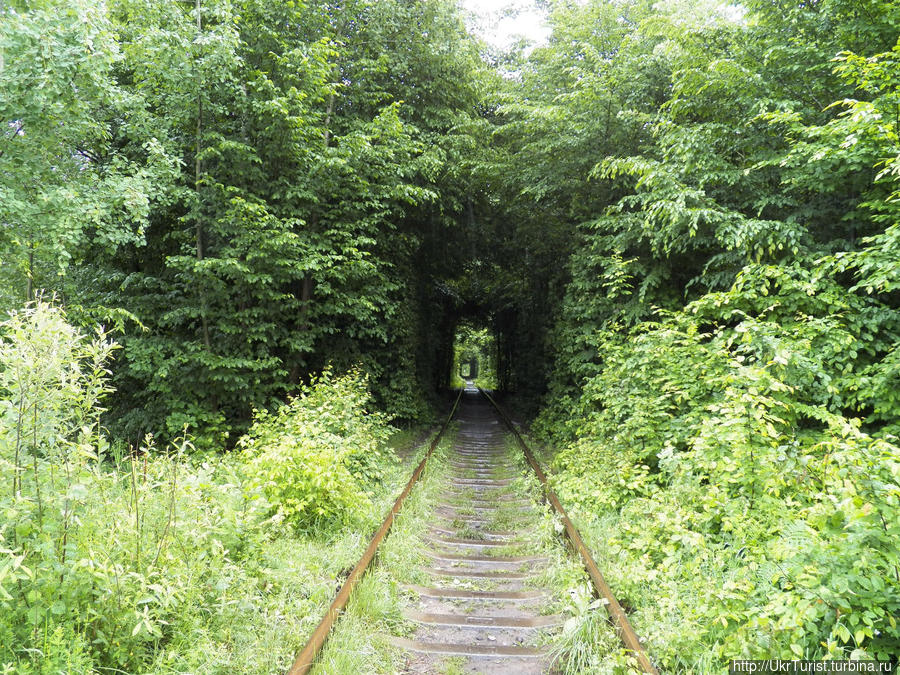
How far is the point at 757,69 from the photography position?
22.5 ft

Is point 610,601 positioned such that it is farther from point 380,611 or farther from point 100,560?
point 100,560

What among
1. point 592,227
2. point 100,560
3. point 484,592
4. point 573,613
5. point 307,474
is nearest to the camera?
point 100,560

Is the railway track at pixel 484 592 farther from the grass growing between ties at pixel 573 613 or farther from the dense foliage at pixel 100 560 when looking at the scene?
the dense foliage at pixel 100 560

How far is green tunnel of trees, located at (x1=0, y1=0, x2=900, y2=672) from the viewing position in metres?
4.14

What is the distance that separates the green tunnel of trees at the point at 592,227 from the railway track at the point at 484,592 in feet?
2.30

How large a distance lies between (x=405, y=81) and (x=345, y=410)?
31.5 ft

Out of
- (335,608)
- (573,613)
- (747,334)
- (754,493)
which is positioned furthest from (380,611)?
(747,334)

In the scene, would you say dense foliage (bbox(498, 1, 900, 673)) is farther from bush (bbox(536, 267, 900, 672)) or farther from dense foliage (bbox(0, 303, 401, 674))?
dense foliage (bbox(0, 303, 401, 674))

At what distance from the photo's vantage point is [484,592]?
4863 mm

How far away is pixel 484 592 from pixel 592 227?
722 cm

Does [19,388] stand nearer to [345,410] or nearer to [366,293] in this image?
[345,410]

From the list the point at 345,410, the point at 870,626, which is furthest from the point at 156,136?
the point at 870,626

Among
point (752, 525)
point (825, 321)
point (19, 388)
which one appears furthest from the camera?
point (825, 321)

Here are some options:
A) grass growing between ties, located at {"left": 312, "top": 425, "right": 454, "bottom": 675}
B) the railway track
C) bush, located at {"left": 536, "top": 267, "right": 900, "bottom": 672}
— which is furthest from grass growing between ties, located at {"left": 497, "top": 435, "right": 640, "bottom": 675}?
grass growing between ties, located at {"left": 312, "top": 425, "right": 454, "bottom": 675}
